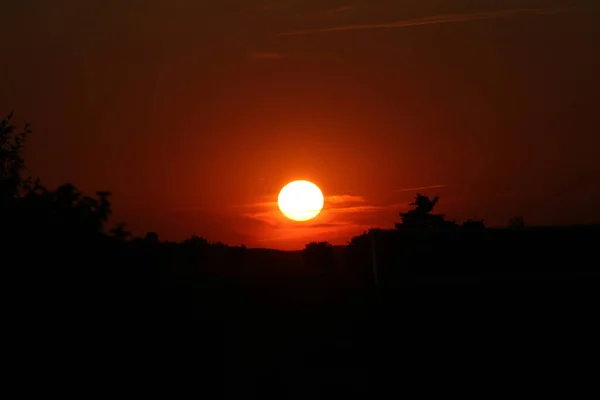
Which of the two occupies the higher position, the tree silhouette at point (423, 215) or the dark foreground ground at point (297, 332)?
the tree silhouette at point (423, 215)

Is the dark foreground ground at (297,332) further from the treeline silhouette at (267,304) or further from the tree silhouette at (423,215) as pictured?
the tree silhouette at (423,215)

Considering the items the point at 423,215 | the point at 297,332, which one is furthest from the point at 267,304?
the point at 423,215

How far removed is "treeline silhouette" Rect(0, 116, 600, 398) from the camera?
12195 mm

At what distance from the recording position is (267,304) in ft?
Result: 64.7

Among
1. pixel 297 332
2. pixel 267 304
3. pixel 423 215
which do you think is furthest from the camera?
pixel 423 215

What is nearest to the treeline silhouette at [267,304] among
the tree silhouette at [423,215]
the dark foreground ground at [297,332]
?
the dark foreground ground at [297,332]

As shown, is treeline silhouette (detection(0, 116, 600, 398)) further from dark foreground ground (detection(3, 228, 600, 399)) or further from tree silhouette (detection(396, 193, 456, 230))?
tree silhouette (detection(396, 193, 456, 230))

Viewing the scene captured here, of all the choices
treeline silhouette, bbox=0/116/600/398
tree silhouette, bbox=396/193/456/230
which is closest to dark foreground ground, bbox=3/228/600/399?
treeline silhouette, bbox=0/116/600/398

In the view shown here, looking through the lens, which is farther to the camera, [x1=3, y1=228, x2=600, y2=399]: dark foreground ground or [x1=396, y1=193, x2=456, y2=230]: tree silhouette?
[x1=396, y1=193, x2=456, y2=230]: tree silhouette

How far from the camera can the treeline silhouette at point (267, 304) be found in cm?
1220

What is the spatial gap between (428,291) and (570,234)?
25.1 feet

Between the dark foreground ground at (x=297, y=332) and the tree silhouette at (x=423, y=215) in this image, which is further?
the tree silhouette at (x=423, y=215)

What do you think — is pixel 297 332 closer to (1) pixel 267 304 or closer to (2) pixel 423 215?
(1) pixel 267 304

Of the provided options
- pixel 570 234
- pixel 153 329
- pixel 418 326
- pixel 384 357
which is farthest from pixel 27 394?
pixel 570 234
